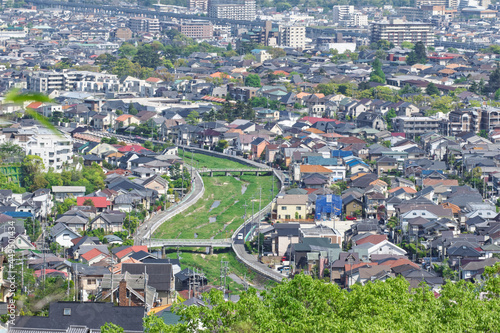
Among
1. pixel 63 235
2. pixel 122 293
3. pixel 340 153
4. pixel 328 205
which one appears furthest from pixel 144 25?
pixel 122 293

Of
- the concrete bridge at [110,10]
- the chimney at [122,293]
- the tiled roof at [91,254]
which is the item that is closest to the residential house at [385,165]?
the tiled roof at [91,254]

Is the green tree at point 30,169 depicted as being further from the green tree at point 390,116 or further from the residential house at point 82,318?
the green tree at point 390,116

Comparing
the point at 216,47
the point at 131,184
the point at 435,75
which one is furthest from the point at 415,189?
the point at 216,47

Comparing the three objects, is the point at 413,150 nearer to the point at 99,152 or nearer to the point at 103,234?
the point at 99,152

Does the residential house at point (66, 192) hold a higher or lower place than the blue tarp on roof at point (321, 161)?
lower

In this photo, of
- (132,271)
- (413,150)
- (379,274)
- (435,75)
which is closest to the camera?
(132,271)

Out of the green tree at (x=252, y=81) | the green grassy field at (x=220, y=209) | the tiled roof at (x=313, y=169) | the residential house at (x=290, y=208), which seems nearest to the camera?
the green grassy field at (x=220, y=209)
